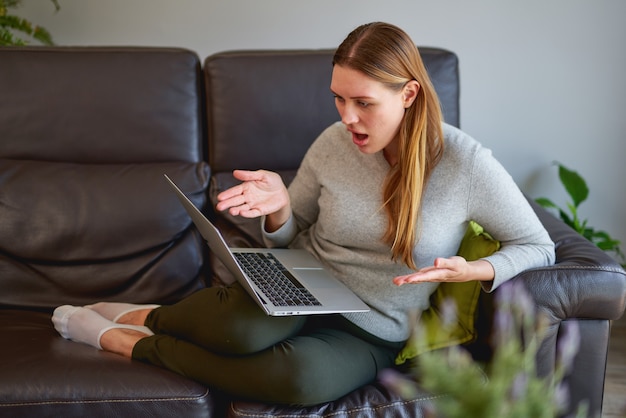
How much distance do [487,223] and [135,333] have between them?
843 mm

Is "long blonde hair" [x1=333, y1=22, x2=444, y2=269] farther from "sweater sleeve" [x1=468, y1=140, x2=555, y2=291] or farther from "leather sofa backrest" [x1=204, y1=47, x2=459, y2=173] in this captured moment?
"leather sofa backrest" [x1=204, y1=47, x2=459, y2=173]

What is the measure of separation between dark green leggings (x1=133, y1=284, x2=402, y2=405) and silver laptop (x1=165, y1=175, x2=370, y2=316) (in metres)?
0.06

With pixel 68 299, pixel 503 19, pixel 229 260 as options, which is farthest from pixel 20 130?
pixel 503 19

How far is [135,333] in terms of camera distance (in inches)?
69.3

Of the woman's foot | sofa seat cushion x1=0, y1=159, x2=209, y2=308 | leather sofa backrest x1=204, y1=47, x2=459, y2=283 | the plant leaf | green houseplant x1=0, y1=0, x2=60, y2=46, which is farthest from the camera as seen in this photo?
the plant leaf

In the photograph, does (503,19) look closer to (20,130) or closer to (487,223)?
(487,223)

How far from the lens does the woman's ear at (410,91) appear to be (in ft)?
5.30

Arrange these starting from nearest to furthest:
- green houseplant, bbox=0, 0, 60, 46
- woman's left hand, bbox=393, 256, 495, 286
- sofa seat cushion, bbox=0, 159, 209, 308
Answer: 1. woman's left hand, bbox=393, 256, 495, 286
2. sofa seat cushion, bbox=0, 159, 209, 308
3. green houseplant, bbox=0, 0, 60, 46

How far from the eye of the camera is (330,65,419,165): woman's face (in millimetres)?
1578

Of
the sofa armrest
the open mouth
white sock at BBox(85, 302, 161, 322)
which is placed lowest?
white sock at BBox(85, 302, 161, 322)

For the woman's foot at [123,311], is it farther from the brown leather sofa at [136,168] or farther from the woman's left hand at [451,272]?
the woman's left hand at [451,272]

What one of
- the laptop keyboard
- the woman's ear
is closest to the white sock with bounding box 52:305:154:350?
the laptop keyboard

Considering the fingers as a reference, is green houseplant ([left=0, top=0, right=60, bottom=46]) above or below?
above

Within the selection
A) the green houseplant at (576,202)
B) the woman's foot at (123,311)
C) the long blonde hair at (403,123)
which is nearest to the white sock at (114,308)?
the woman's foot at (123,311)
